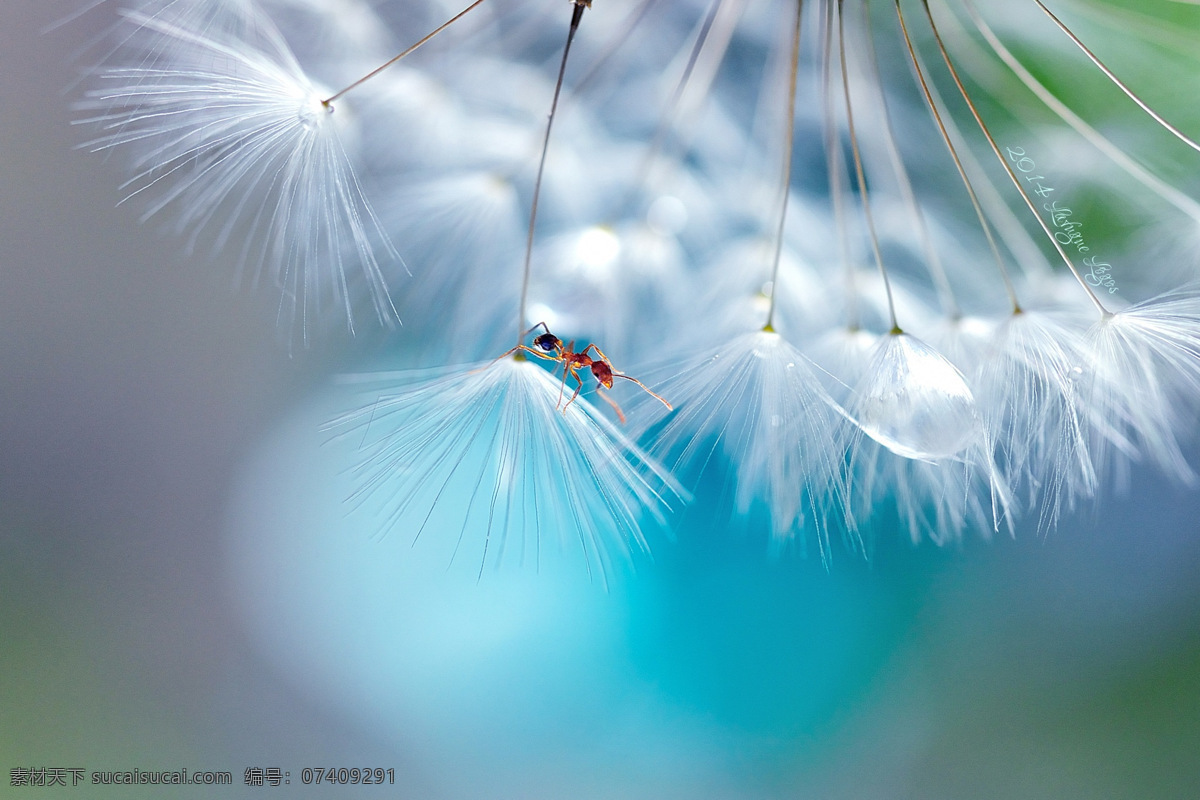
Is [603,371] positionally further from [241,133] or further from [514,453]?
[241,133]

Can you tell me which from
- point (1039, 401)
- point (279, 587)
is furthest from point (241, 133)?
point (1039, 401)

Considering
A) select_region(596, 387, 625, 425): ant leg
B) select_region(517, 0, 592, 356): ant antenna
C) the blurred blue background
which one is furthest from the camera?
the blurred blue background

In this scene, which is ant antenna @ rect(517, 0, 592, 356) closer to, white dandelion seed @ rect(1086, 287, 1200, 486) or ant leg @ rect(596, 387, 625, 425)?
ant leg @ rect(596, 387, 625, 425)

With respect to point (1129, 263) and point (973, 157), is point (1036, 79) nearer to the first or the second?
point (973, 157)

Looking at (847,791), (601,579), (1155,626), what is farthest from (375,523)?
(1155,626)

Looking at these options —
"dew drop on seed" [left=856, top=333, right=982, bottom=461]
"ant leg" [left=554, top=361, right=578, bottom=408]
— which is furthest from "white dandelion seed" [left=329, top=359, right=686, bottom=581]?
"dew drop on seed" [left=856, top=333, right=982, bottom=461]

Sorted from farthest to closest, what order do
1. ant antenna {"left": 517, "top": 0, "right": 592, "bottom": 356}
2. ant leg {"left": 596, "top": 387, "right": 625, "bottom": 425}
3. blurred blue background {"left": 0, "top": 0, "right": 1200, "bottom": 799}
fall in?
blurred blue background {"left": 0, "top": 0, "right": 1200, "bottom": 799} → ant leg {"left": 596, "top": 387, "right": 625, "bottom": 425} → ant antenna {"left": 517, "top": 0, "right": 592, "bottom": 356}
